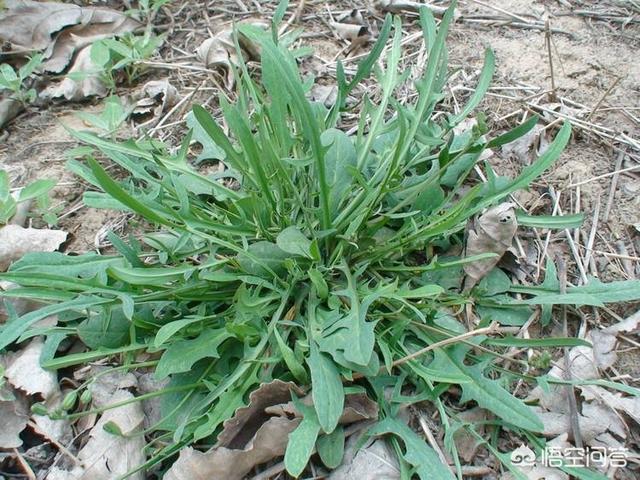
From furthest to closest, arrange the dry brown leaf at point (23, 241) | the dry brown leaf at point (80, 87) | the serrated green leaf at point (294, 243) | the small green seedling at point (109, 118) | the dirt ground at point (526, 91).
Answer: the dry brown leaf at point (80, 87)
the small green seedling at point (109, 118)
the dirt ground at point (526, 91)
the dry brown leaf at point (23, 241)
the serrated green leaf at point (294, 243)

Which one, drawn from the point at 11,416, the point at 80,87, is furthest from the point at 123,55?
the point at 11,416

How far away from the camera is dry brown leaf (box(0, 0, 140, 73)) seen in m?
2.28

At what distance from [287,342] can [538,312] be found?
2.07 ft

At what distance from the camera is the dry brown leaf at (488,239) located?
1.55m

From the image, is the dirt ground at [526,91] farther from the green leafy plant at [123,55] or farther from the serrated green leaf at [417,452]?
the serrated green leaf at [417,452]

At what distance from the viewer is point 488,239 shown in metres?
1.56

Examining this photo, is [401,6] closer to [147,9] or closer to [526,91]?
[526,91]

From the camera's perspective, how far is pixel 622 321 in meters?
1.52

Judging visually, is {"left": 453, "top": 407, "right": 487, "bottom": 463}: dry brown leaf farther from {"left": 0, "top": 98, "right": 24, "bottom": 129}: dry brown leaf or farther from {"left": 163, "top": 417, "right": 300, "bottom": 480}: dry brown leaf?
{"left": 0, "top": 98, "right": 24, "bottom": 129}: dry brown leaf

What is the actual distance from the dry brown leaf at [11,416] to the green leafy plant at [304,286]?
4.5 inches

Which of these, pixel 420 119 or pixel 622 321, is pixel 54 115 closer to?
pixel 420 119

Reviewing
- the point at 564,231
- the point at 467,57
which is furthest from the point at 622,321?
the point at 467,57

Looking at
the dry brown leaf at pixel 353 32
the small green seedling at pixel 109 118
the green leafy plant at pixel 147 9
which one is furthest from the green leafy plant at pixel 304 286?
the green leafy plant at pixel 147 9
